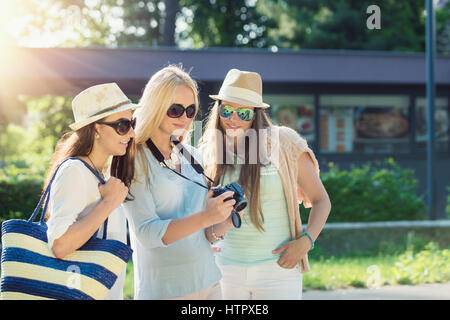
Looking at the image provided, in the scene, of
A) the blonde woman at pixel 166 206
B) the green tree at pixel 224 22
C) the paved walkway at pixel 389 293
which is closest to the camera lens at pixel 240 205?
the blonde woman at pixel 166 206

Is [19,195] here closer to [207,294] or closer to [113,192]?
[207,294]

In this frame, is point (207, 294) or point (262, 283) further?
point (262, 283)

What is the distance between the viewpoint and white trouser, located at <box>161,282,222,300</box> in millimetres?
2400

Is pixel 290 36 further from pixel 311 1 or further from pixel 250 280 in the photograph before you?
pixel 250 280

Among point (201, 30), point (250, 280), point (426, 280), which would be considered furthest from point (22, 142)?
point (250, 280)

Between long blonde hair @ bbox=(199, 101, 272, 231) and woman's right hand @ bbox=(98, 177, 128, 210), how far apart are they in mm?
788

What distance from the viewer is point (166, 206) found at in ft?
7.85

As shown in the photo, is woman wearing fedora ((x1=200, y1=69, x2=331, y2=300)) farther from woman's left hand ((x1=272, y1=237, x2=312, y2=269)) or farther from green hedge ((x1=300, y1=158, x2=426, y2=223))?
green hedge ((x1=300, y1=158, x2=426, y2=223))

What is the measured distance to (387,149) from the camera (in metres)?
14.7

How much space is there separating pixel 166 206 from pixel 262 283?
2.29 ft

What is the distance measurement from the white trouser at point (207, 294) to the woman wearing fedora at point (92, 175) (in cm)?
30

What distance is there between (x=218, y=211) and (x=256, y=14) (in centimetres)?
2532

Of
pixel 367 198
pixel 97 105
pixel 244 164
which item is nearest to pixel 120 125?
pixel 97 105

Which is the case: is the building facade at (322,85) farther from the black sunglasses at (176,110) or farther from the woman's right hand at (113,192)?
the woman's right hand at (113,192)
